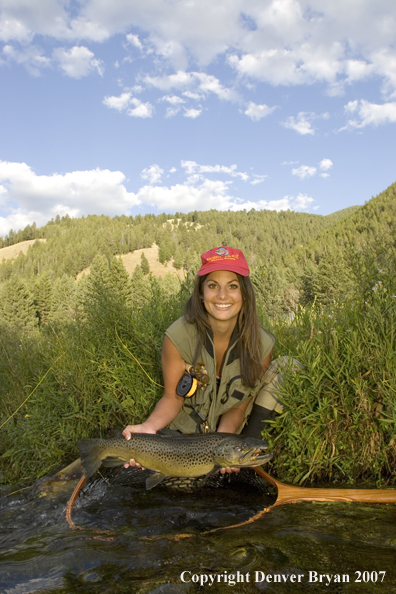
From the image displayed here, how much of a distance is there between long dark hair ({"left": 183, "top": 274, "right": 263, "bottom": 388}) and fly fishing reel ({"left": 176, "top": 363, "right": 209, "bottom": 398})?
0.17 meters

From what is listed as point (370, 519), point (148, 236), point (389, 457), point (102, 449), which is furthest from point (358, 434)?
point (148, 236)

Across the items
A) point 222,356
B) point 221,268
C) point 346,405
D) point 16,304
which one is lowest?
point 346,405

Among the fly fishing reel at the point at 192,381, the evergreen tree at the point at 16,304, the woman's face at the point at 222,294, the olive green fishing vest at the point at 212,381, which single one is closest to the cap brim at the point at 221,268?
the woman's face at the point at 222,294

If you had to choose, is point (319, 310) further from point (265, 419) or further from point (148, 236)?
point (148, 236)

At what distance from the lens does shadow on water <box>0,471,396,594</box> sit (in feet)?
8.65

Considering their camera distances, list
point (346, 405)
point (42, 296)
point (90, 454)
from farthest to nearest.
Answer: point (42, 296) < point (346, 405) < point (90, 454)

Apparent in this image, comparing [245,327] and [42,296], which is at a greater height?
[42,296]

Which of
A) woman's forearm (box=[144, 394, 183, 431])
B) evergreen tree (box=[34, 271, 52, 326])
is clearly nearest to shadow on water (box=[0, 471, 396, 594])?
woman's forearm (box=[144, 394, 183, 431])

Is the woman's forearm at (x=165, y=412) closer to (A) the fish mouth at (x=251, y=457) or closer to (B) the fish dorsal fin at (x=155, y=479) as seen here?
(B) the fish dorsal fin at (x=155, y=479)

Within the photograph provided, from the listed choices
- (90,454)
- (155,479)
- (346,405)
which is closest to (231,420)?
(155,479)

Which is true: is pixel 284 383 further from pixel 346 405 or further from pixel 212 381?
pixel 212 381

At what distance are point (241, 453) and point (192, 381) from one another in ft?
3.52

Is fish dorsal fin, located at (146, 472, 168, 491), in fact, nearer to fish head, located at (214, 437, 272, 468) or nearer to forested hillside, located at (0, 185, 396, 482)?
fish head, located at (214, 437, 272, 468)

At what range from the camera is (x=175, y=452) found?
3.43 meters
